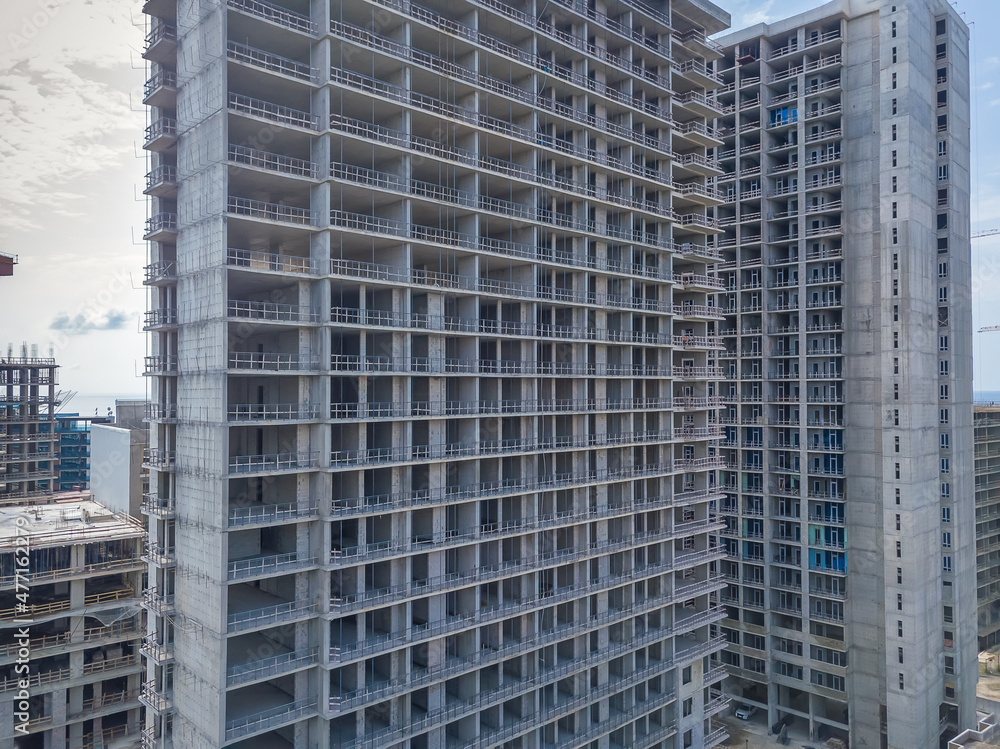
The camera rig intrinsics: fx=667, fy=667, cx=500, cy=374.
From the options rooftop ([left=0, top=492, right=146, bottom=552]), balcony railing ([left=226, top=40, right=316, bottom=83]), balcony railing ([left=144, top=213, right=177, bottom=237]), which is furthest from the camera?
rooftop ([left=0, top=492, right=146, bottom=552])

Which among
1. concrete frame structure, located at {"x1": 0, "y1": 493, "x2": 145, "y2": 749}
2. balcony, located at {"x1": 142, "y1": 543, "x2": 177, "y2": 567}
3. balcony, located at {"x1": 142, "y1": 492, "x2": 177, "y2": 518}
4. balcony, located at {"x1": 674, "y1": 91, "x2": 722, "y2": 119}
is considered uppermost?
balcony, located at {"x1": 674, "y1": 91, "x2": 722, "y2": 119}

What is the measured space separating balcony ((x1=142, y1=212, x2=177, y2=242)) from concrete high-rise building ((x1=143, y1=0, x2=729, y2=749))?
20 centimetres

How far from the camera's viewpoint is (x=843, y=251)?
62.1 m

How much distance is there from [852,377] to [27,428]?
88.2 meters

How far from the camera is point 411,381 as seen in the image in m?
37.0

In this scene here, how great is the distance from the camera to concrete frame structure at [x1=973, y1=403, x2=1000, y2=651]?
270ft

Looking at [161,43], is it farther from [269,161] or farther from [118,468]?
[118,468]

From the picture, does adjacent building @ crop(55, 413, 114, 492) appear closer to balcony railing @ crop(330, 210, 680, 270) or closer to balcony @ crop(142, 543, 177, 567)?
balcony @ crop(142, 543, 177, 567)

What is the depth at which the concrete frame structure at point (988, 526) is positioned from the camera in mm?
82438

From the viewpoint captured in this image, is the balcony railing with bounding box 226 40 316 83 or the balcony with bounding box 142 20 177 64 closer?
the balcony railing with bounding box 226 40 316 83

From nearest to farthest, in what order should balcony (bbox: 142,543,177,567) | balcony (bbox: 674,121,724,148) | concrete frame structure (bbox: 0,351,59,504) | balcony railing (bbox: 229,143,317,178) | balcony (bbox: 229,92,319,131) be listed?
balcony (bbox: 229,92,319,131) < balcony railing (bbox: 229,143,317,178) < balcony (bbox: 142,543,177,567) < balcony (bbox: 674,121,724,148) < concrete frame structure (bbox: 0,351,59,504)

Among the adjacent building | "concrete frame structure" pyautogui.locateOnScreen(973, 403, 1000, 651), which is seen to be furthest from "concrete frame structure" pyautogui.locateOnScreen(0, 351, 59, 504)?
"concrete frame structure" pyautogui.locateOnScreen(973, 403, 1000, 651)

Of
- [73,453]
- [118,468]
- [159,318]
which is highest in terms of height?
[159,318]

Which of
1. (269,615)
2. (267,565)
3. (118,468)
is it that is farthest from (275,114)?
(118,468)
